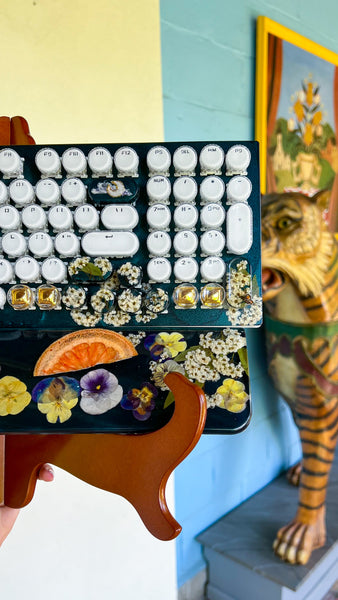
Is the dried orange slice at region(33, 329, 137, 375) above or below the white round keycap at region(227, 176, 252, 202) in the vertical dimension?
below

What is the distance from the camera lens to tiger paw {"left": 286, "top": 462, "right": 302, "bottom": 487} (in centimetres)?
146

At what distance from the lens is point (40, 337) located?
0.47m

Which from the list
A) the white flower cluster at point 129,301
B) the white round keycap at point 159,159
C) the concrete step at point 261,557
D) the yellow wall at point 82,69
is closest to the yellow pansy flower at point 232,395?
the white flower cluster at point 129,301

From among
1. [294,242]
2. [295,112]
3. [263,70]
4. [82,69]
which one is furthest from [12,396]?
[295,112]

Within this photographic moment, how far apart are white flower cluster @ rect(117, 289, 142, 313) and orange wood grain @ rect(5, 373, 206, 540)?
0.08 m

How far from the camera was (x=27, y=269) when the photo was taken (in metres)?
0.44

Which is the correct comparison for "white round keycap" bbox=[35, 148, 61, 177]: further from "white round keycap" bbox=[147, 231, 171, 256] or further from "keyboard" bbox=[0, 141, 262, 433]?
"white round keycap" bbox=[147, 231, 171, 256]

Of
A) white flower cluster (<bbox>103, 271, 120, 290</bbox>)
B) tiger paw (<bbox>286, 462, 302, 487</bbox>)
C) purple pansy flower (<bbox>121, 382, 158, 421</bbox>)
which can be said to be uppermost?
white flower cluster (<bbox>103, 271, 120, 290</bbox>)

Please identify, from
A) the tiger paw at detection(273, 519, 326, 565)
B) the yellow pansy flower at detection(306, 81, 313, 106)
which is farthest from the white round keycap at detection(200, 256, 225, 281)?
the yellow pansy flower at detection(306, 81, 313, 106)

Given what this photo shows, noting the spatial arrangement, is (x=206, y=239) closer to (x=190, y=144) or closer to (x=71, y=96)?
(x=190, y=144)

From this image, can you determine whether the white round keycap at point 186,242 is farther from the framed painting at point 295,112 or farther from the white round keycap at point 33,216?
the framed painting at point 295,112

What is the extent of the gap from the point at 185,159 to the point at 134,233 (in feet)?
0.28

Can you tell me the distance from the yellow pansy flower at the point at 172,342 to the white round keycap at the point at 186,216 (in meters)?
0.11

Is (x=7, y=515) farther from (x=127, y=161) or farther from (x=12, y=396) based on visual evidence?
(x=127, y=161)
